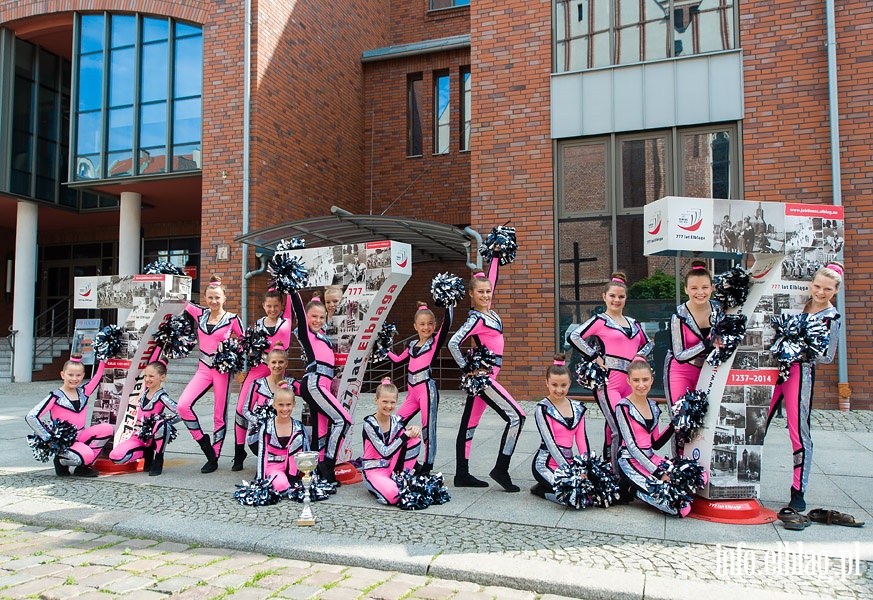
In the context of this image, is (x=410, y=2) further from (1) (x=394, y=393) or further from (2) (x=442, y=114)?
(1) (x=394, y=393)

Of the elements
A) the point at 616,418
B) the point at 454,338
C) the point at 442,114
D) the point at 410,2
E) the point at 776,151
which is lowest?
the point at 616,418

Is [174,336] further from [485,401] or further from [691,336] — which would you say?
[691,336]

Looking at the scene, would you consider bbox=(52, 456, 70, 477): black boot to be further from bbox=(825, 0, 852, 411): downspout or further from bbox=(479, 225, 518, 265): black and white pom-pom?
bbox=(825, 0, 852, 411): downspout

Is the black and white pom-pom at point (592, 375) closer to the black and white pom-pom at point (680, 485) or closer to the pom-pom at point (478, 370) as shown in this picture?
the pom-pom at point (478, 370)

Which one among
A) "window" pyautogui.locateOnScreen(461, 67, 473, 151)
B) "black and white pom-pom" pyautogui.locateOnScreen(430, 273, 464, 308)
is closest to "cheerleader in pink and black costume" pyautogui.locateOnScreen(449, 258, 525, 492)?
"black and white pom-pom" pyautogui.locateOnScreen(430, 273, 464, 308)

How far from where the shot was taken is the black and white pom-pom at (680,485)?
4.86 metres

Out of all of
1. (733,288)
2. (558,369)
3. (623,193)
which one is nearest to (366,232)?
(623,193)

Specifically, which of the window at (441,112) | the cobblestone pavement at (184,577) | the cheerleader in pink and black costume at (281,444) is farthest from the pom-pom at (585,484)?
the window at (441,112)

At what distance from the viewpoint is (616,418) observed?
5.32 m

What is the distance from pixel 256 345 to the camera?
21.4ft

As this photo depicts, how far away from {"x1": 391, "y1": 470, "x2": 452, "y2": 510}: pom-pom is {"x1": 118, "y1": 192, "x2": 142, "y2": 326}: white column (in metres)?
11.9

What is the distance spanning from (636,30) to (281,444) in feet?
30.2

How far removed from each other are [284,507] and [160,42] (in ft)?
41.2

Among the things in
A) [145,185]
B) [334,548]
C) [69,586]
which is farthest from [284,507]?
[145,185]
